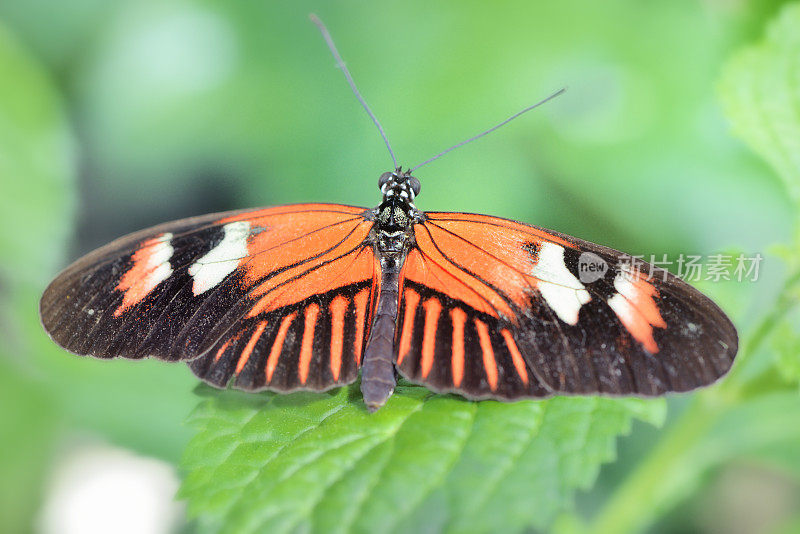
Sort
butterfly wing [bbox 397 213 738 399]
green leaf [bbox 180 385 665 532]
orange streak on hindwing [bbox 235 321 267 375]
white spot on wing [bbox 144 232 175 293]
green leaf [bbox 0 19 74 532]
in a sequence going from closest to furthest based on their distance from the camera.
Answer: green leaf [bbox 180 385 665 532] < butterfly wing [bbox 397 213 738 399] < orange streak on hindwing [bbox 235 321 267 375] < white spot on wing [bbox 144 232 175 293] < green leaf [bbox 0 19 74 532]

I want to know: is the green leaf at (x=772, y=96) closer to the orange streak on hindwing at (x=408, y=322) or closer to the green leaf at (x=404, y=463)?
the green leaf at (x=404, y=463)

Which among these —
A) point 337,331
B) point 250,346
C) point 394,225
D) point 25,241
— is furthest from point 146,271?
point 25,241

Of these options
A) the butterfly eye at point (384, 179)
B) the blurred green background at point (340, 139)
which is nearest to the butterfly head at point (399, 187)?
the butterfly eye at point (384, 179)

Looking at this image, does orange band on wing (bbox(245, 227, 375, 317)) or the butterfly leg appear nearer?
the butterfly leg

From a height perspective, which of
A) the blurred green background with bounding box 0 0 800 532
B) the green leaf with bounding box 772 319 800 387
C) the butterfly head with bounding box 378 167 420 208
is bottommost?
the green leaf with bounding box 772 319 800 387

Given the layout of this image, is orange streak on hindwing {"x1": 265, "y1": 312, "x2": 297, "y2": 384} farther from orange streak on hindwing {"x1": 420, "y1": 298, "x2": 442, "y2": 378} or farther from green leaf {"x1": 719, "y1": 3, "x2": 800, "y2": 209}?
green leaf {"x1": 719, "y1": 3, "x2": 800, "y2": 209}

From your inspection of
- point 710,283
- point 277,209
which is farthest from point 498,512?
point 710,283

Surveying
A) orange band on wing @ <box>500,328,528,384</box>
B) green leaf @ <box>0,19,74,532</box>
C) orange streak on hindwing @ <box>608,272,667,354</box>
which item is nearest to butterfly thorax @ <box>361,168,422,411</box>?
orange band on wing @ <box>500,328,528,384</box>
